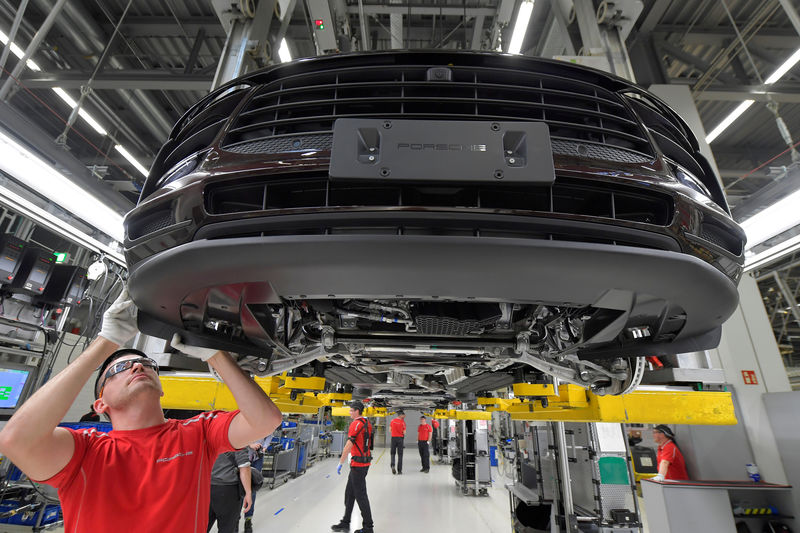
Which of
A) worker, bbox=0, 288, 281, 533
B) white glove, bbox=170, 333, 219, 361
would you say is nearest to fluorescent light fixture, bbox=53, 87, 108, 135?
worker, bbox=0, 288, 281, 533

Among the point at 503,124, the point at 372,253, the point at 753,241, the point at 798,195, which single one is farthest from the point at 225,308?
the point at 753,241

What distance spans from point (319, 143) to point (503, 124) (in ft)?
1.57

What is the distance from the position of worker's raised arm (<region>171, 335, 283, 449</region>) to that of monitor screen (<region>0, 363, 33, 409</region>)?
16.5 ft

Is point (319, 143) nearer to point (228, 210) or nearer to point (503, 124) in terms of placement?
point (228, 210)

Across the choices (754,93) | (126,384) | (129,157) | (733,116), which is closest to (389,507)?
(126,384)

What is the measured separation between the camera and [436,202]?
3.22ft

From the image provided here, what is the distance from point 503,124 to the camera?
0.97m

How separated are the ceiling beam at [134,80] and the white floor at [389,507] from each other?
6.34 metres

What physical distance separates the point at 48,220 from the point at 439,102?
337 centimetres

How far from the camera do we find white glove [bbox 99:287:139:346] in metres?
1.31

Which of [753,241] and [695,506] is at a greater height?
[753,241]

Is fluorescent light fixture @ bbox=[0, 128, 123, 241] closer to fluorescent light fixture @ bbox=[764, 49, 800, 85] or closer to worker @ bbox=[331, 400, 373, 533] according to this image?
worker @ bbox=[331, 400, 373, 533]

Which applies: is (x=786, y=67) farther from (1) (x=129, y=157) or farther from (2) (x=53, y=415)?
(1) (x=129, y=157)

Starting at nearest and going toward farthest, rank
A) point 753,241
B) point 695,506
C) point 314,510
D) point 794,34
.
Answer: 1. point 753,241
2. point 695,506
3. point 794,34
4. point 314,510
